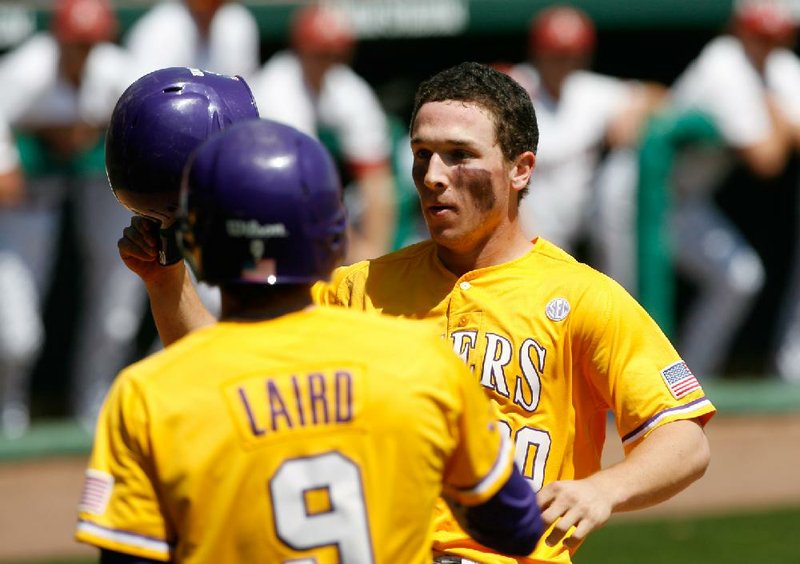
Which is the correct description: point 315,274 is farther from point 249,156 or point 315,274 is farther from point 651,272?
point 651,272

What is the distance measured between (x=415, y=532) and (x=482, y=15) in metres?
6.40

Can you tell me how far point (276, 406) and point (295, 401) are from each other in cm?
3

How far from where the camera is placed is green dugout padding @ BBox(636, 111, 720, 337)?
25.6 feet

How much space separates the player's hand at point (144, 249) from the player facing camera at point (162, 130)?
0.30 feet

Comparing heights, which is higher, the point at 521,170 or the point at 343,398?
the point at 521,170

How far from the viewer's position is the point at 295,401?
2297mm

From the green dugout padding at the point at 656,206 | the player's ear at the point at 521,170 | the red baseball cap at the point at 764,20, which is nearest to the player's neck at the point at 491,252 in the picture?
the player's ear at the point at 521,170

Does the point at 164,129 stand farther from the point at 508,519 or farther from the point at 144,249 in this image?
the point at 508,519

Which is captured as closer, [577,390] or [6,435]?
[577,390]

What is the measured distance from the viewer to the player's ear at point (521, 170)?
3.39 m

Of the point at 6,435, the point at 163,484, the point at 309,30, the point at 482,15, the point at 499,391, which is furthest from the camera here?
the point at 482,15

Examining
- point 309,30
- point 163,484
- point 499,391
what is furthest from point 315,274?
point 309,30

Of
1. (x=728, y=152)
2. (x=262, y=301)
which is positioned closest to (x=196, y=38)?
(x=728, y=152)

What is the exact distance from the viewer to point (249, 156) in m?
2.34
